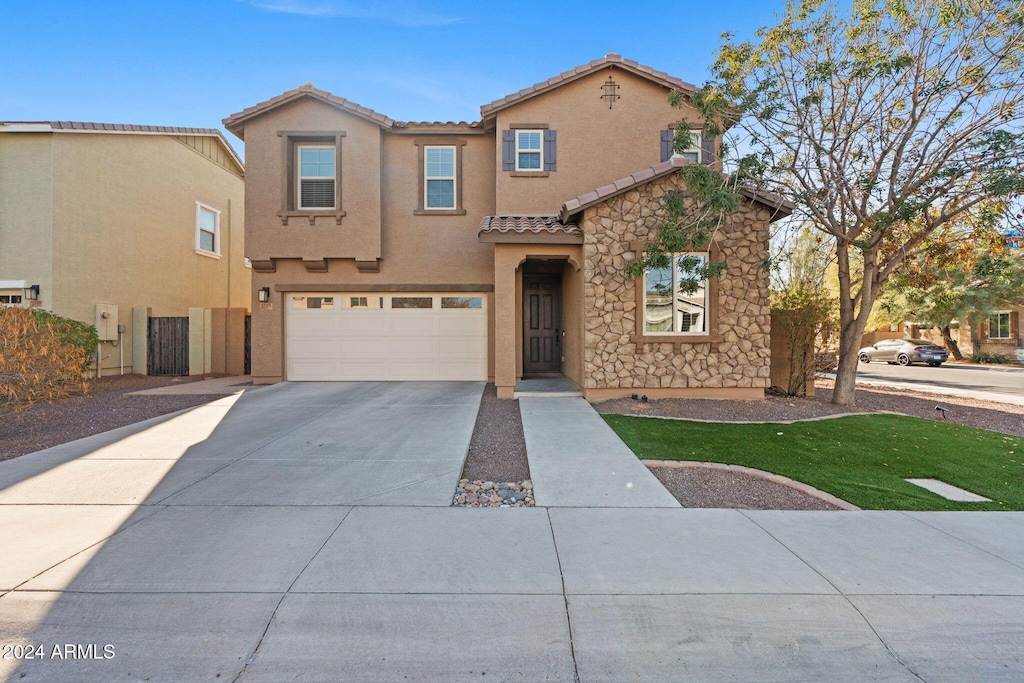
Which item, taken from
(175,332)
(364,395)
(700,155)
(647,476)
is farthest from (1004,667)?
(175,332)

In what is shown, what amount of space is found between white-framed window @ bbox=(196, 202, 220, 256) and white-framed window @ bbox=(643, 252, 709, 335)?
50.2 feet

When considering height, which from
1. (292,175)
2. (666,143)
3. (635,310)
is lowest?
(635,310)

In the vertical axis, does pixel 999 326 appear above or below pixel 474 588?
above

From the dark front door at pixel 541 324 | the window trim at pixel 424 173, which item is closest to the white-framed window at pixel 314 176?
the window trim at pixel 424 173

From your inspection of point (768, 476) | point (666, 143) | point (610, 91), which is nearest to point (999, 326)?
point (666, 143)

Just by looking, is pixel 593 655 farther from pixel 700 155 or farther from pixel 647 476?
pixel 700 155

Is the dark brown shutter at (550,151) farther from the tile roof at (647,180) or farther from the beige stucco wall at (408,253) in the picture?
the tile roof at (647,180)

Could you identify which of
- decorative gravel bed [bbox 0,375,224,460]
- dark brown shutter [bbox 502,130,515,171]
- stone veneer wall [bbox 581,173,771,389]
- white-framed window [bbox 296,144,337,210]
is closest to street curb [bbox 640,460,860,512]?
stone veneer wall [bbox 581,173,771,389]

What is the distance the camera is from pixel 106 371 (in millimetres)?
13570

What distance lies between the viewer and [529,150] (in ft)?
37.6

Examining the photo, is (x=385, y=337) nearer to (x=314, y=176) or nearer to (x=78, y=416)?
(x=314, y=176)

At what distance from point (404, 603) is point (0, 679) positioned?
191 cm

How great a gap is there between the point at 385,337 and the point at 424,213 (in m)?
3.28

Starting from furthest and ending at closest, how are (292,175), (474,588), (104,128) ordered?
(104,128)
(292,175)
(474,588)
